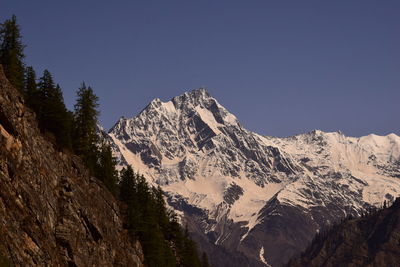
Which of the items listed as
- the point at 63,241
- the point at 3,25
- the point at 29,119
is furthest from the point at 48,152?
the point at 3,25

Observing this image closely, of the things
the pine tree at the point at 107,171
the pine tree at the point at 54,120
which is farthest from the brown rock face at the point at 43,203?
the pine tree at the point at 107,171

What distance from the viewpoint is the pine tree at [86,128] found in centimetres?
8512

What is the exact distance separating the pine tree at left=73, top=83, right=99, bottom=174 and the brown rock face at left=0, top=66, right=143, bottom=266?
5.72 m

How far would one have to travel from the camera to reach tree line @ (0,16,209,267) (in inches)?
2992

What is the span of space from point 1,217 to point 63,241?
499 inches

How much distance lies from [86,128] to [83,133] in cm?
76

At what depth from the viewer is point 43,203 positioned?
61219 mm

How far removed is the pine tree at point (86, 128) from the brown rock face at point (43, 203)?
225 inches

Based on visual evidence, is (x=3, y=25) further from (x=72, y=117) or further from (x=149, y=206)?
(x=149, y=206)

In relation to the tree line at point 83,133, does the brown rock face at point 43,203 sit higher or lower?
lower

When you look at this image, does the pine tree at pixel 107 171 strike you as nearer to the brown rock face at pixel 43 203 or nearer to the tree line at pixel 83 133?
the tree line at pixel 83 133

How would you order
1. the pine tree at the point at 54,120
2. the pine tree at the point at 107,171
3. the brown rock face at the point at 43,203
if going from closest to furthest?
the brown rock face at the point at 43,203
the pine tree at the point at 54,120
the pine tree at the point at 107,171

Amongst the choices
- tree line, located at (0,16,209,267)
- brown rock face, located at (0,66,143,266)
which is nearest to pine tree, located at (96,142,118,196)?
tree line, located at (0,16,209,267)

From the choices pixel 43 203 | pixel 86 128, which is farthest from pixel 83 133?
pixel 43 203
